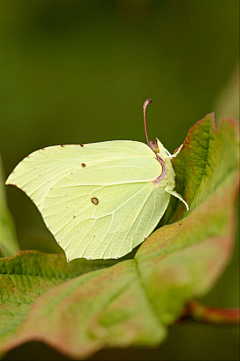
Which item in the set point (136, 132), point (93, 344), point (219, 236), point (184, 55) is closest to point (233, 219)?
point (219, 236)

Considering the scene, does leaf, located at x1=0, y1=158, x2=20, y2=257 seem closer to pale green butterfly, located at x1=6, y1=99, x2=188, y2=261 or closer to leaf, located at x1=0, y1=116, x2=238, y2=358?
pale green butterfly, located at x1=6, y1=99, x2=188, y2=261

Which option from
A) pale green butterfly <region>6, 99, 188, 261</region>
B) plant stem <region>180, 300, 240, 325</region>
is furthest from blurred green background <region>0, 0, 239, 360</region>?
plant stem <region>180, 300, 240, 325</region>

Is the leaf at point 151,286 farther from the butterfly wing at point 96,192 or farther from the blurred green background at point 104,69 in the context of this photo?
the blurred green background at point 104,69

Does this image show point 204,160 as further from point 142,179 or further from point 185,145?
point 142,179

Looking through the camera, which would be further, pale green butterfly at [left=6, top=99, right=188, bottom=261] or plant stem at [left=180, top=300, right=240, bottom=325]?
pale green butterfly at [left=6, top=99, right=188, bottom=261]

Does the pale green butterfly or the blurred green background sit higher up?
the blurred green background

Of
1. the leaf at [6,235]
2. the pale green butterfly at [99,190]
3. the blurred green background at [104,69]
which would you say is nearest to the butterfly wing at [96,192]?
the pale green butterfly at [99,190]

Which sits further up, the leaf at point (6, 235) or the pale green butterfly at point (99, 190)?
the pale green butterfly at point (99, 190)

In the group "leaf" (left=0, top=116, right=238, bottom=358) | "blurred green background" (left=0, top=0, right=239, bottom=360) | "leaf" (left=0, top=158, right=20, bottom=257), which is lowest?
"leaf" (left=0, top=158, right=20, bottom=257)
